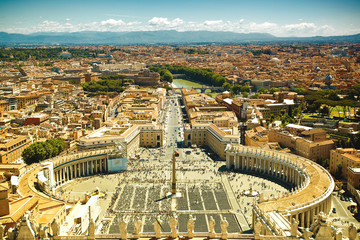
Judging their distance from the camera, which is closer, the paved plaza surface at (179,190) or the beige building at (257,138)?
the paved plaza surface at (179,190)

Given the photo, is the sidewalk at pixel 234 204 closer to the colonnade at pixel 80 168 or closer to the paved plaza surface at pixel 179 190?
the paved plaza surface at pixel 179 190

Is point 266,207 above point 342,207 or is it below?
above

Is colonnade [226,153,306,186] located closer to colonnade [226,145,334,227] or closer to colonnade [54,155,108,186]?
colonnade [226,145,334,227]

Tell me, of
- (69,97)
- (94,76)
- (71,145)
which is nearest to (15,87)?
(69,97)

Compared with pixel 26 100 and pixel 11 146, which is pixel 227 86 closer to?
pixel 26 100

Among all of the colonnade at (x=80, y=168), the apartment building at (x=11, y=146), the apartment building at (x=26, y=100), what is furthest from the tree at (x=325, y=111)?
the apartment building at (x=26, y=100)

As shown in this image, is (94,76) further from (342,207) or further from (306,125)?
(342,207)

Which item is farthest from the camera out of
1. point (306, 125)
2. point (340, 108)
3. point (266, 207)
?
point (340, 108)

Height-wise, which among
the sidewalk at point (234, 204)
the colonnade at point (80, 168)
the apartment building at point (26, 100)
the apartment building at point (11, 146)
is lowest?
the sidewalk at point (234, 204)
